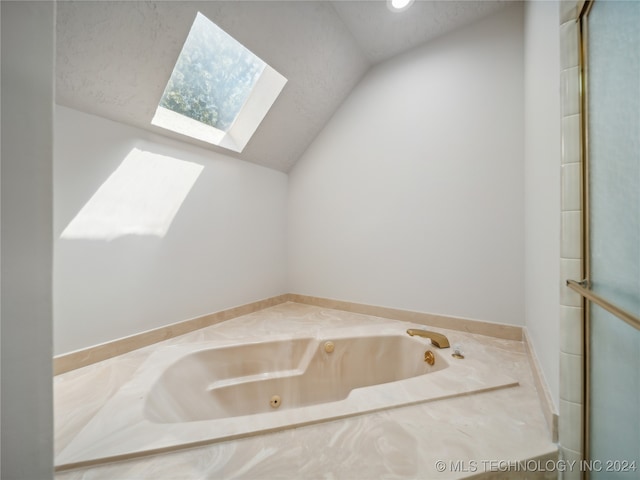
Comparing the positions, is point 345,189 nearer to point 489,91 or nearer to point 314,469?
point 489,91

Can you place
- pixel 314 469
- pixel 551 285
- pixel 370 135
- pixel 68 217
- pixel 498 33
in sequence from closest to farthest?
pixel 314 469, pixel 551 285, pixel 68 217, pixel 498 33, pixel 370 135

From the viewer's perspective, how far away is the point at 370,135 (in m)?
1.71

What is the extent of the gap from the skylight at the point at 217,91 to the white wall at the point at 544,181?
1.27 metres

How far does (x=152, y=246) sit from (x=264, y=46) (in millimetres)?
1254

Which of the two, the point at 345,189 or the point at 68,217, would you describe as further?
the point at 345,189

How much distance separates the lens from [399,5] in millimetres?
1231

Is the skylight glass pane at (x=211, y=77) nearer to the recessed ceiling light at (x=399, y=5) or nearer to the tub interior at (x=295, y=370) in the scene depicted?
the recessed ceiling light at (x=399, y=5)

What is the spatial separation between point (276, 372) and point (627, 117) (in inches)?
63.4

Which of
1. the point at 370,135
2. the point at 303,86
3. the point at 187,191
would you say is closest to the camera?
the point at 187,191

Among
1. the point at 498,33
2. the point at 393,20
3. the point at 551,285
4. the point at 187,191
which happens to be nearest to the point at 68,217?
the point at 187,191

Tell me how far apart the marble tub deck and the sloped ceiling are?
4.11ft

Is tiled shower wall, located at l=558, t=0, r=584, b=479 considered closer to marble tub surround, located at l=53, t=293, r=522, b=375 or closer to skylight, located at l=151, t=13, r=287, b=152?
marble tub surround, located at l=53, t=293, r=522, b=375

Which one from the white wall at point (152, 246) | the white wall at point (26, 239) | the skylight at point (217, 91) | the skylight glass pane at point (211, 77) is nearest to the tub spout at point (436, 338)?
the white wall at point (152, 246)

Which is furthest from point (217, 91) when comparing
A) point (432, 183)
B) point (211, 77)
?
point (432, 183)
